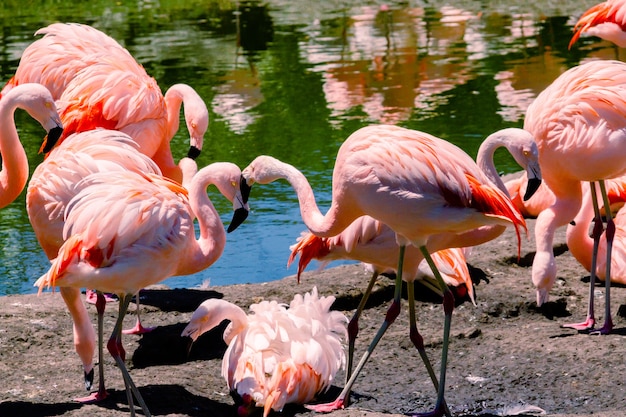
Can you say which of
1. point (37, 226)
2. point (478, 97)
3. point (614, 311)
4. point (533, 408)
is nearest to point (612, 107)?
point (614, 311)

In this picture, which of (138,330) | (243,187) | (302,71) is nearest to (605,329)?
(243,187)

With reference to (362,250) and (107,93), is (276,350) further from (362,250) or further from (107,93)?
(107,93)

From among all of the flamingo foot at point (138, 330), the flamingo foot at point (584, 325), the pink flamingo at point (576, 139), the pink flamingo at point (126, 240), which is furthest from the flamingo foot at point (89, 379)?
the flamingo foot at point (584, 325)

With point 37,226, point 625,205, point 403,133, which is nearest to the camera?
point 403,133

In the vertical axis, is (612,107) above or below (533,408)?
above

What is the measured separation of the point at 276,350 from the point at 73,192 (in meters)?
1.05

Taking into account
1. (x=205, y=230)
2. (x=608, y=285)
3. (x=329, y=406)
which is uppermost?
(x=205, y=230)

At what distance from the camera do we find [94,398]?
4156 mm

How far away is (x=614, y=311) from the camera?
5.19 metres

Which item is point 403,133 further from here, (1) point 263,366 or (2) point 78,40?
(2) point 78,40

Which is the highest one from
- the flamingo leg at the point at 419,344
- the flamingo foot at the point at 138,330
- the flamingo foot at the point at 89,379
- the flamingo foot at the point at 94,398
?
the flamingo leg at the point at 419,344

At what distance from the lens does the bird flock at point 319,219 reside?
12.7 feet

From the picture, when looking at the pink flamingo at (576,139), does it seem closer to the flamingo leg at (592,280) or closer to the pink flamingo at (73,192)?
the flamingo leg at (592,280)

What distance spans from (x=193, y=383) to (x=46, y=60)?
2667 mm
